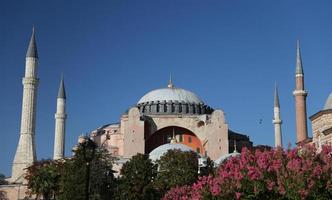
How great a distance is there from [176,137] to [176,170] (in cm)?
1836

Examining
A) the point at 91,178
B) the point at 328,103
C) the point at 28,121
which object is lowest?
the point at 91,178

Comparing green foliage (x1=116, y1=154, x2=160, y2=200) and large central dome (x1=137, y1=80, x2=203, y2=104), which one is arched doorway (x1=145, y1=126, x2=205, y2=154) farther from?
green foliage (x1=116, y1=154, x2=160, y2=200)

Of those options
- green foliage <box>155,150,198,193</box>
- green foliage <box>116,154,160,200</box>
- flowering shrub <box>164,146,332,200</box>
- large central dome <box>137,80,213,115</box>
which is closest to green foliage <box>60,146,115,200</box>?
green foliage <box>116,154,160,200</box>

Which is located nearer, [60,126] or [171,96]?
[171,96]

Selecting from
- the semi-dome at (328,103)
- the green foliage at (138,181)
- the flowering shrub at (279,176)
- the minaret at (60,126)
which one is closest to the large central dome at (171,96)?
the minaret at (60,126)

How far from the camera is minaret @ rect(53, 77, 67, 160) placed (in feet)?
170

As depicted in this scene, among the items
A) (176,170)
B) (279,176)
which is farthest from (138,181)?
(279,176)

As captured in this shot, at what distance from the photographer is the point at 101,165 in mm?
30969

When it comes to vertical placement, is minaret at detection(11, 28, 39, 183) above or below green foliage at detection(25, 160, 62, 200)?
above

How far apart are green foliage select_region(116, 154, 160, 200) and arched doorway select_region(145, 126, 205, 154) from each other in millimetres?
17709

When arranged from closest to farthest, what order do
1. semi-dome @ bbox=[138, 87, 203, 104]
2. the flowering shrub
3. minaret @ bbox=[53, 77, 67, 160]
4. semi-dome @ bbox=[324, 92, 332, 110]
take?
the flowering shrub → semi-dome @ bbox=[324, 92, 332, 110] → semi-dome @ bbox=[138, 87, 203, 104] → minaret @ bbox=[53, 77, 67, 160]

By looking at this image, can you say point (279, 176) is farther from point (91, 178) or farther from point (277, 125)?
point (277, 125)

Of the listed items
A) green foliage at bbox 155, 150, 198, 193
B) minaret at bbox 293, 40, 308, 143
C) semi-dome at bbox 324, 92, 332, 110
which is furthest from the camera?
minaret at bbox 293, 40, 308, 143

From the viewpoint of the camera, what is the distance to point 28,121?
46.6 metres
